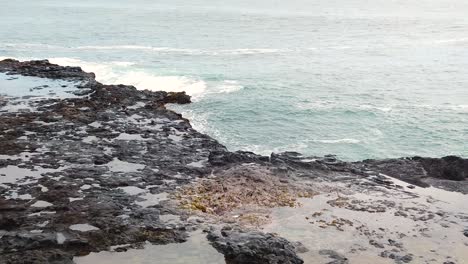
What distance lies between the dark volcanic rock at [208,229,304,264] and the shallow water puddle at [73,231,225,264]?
358mm

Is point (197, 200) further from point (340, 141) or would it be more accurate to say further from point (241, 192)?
point (340, 141)

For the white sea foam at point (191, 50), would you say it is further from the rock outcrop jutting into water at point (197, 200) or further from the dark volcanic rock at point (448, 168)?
the dark volcanic rock at point (448, 168)

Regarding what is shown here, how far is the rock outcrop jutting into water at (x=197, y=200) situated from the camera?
19688 mm

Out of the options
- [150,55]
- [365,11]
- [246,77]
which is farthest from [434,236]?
[365,11]

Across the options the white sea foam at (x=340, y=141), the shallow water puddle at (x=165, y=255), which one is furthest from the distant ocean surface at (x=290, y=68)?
the shallow water puddle at (x=165, y=255)

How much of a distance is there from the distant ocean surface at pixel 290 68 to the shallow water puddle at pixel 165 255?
14594 mm

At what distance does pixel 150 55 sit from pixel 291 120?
29270mm

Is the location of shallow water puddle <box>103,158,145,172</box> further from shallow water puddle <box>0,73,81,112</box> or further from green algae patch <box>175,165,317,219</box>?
shallow water puddle <box>0,73,81,112</box>

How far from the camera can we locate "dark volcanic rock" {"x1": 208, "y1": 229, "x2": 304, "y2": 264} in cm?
1894

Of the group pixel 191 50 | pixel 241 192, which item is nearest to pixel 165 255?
pixel 241 192

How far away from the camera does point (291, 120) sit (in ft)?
133

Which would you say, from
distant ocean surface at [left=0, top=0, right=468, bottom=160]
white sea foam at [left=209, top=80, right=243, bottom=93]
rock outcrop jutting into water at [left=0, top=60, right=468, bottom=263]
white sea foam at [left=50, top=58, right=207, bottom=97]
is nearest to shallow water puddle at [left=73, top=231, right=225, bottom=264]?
rock outcrop jutting into water at [left=0, top=60, right=468, bottom=263]

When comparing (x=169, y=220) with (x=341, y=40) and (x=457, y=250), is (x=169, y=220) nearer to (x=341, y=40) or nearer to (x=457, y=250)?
(x=457, y=250)

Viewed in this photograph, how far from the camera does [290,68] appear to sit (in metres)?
58.9
